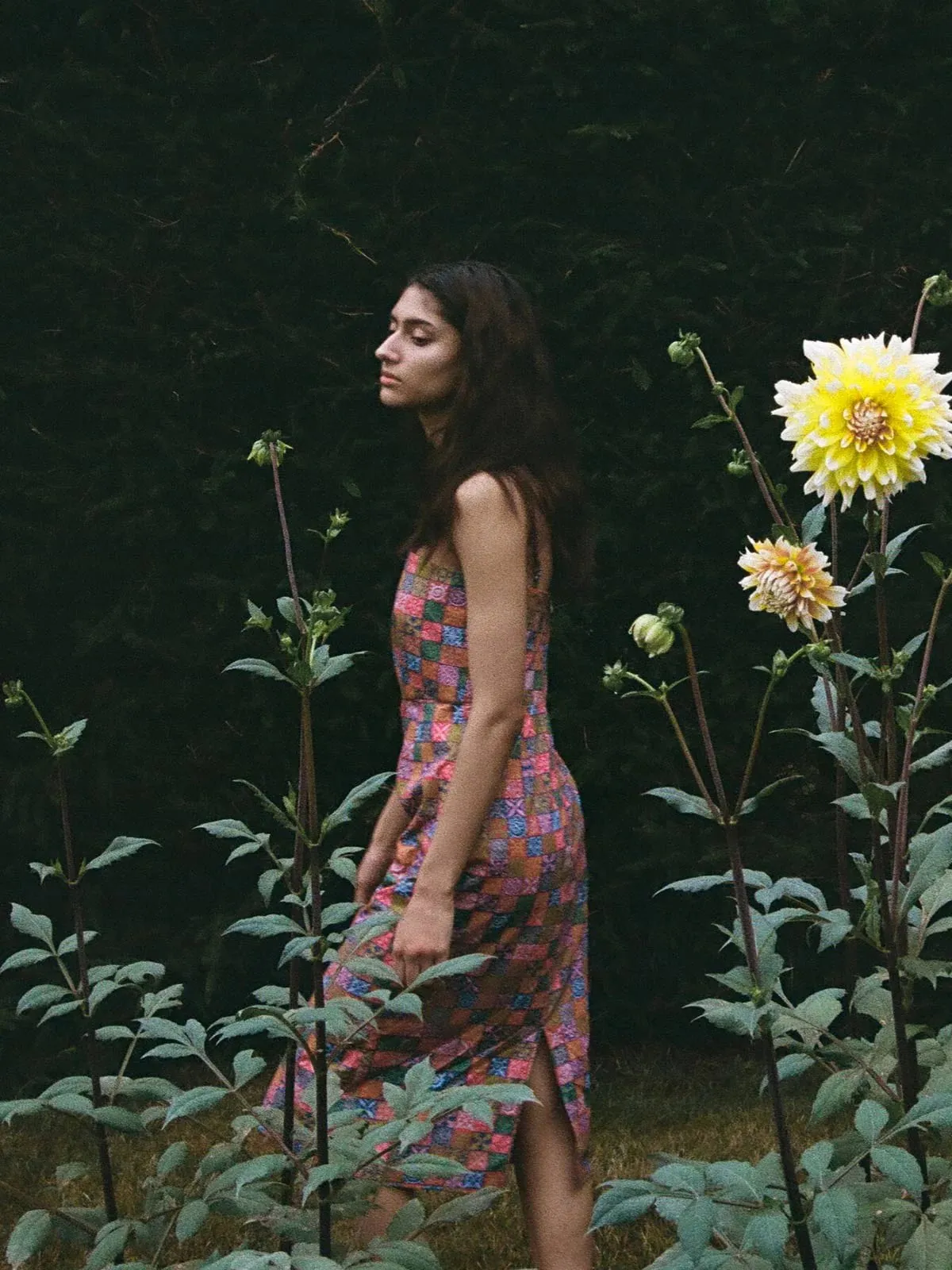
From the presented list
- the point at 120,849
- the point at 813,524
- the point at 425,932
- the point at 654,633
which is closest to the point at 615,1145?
the point at 425,932

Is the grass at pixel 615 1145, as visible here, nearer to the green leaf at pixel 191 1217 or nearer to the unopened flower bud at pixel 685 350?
the green leaf at pixel 191 1217

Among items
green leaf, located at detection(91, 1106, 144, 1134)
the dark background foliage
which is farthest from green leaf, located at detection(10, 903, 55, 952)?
the dark background foliage

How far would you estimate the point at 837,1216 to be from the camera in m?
1.66

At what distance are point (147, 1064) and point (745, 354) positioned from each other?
2337mm

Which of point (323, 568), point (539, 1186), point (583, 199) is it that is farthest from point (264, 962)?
point (583, 199)

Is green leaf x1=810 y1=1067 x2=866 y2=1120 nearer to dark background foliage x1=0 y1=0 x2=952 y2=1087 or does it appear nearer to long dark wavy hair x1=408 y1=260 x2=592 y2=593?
long dark wavy hair x1=408 y1=260 x2=592 y2=593

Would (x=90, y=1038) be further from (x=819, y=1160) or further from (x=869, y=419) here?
(x=869, y=419)

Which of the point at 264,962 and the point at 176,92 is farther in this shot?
the point at 264,962

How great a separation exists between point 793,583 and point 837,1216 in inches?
25.4

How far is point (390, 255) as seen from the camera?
382 centimetres

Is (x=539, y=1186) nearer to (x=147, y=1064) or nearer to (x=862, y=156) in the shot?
(x=147, y=1064)

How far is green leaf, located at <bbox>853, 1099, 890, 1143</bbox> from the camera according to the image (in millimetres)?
1709

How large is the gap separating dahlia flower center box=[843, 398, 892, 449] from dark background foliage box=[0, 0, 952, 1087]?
7.37ft

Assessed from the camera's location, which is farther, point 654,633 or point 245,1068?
point 245,1068
